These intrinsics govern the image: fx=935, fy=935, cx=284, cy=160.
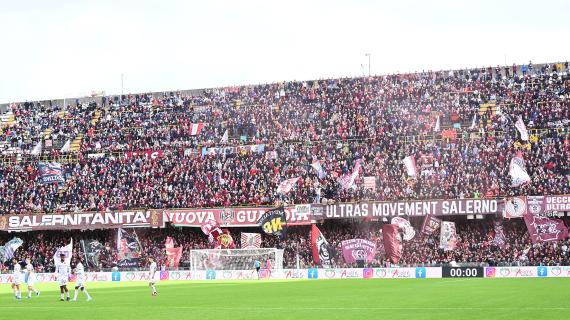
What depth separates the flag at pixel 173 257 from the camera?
70312 millimetres

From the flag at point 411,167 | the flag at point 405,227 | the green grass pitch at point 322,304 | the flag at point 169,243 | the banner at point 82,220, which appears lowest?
the green grass pitch at point 322,304

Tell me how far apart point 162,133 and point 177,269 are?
17665 millimetres

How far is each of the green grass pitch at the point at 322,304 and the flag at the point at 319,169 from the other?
27.3 m

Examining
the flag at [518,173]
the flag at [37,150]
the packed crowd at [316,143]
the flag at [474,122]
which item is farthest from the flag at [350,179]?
the flag at [37,150]

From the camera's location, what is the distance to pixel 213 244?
71250mm

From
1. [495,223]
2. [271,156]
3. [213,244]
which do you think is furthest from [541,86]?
Answer: [213,244]

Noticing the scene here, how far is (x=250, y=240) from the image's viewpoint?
6906 centimetres

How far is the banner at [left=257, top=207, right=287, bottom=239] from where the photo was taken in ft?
225

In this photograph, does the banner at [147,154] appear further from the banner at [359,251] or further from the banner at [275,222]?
the banner at [359,251]

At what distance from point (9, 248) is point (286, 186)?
22995 mm

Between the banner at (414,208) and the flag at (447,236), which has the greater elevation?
the banner at (414,208)

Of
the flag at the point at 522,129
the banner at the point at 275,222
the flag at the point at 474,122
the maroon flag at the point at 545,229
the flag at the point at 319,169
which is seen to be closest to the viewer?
the maroon flag at the point at 545,229

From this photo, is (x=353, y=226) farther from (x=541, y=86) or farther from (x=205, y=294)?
(x=205, y=294)

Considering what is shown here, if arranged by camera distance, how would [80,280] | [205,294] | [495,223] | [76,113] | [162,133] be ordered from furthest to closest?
1. [76,113]
2. [162,133]
3. [495,223]
4. [205,294]
5. [80,280]
